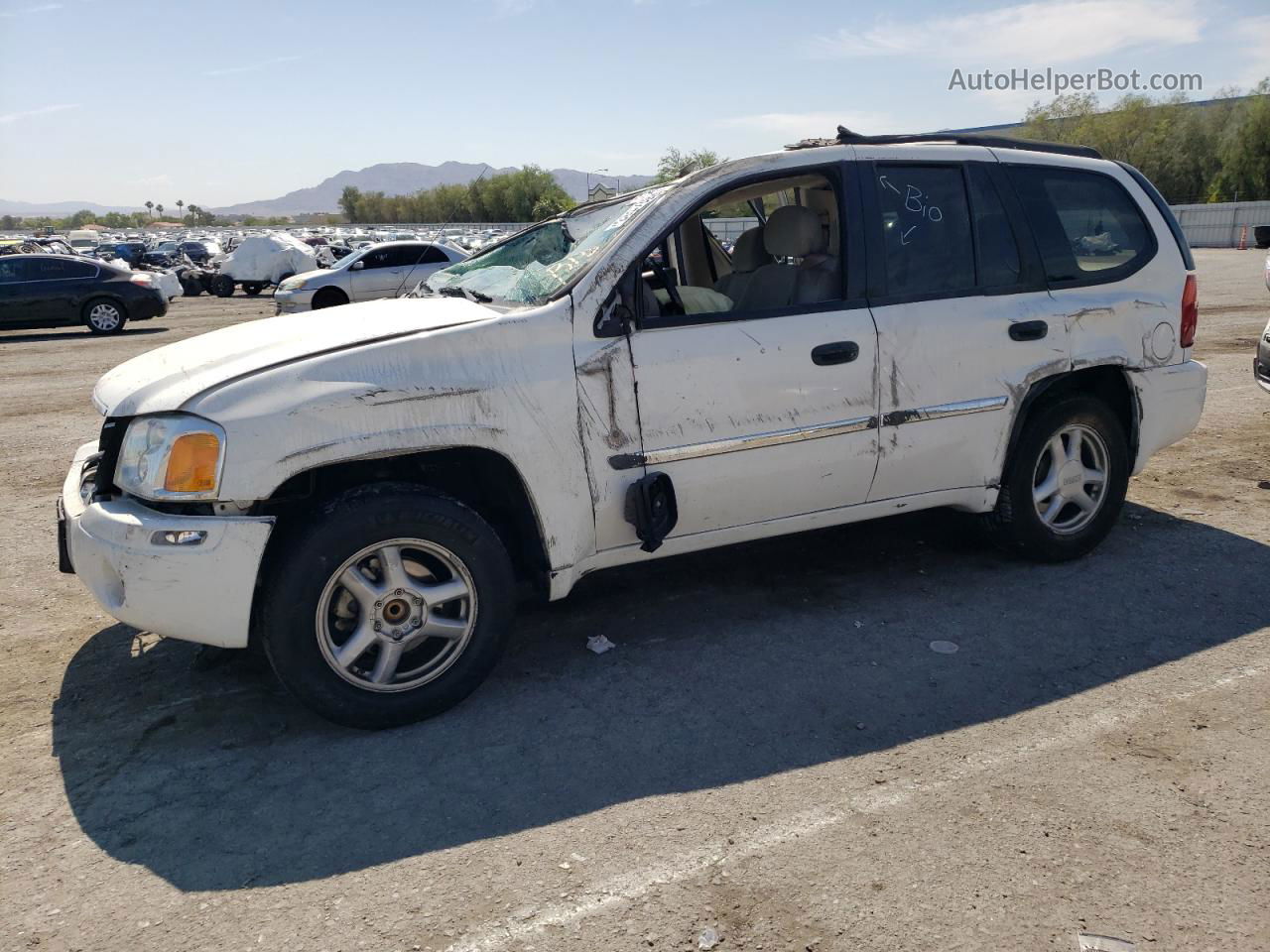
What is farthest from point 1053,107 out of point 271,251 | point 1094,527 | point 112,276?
point 1094,527

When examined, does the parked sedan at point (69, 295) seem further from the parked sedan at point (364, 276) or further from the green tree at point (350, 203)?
the green tree at point (350, 203)

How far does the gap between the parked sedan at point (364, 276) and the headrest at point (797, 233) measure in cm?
1544

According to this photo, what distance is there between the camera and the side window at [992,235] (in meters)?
4.55

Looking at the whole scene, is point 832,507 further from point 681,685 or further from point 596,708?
point 596,708

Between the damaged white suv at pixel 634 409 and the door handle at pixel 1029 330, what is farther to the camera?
the door handle at pixel 1029 330

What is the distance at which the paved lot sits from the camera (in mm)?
2572

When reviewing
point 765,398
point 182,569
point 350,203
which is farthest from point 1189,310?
point 350,203

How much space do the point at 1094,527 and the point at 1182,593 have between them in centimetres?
52

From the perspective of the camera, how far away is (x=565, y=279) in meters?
3.84

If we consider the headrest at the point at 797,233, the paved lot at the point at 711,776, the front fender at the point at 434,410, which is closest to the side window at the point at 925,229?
the headrest at the point at 797,233

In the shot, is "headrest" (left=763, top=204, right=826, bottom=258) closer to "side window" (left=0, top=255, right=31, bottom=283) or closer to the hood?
the hood

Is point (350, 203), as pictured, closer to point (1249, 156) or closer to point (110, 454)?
point (1249, 156)

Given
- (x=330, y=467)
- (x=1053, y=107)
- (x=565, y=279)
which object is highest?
(x=1053, y=107)

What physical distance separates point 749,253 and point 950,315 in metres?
1.20
